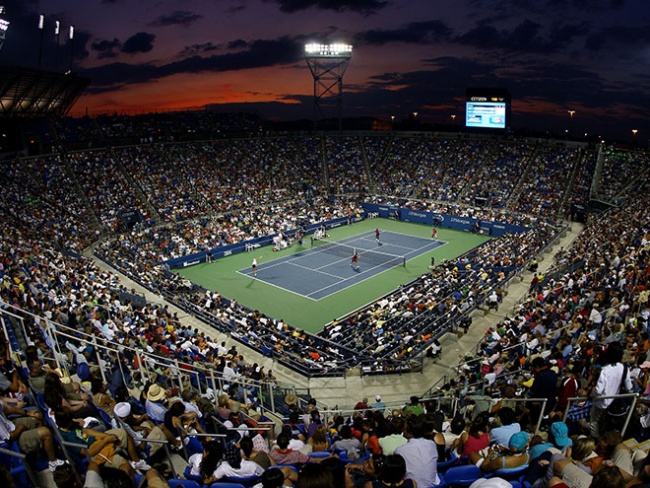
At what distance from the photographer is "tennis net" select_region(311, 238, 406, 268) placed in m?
36.2

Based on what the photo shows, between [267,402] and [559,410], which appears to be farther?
[267,402]

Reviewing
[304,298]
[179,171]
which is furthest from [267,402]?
→ [179,171]

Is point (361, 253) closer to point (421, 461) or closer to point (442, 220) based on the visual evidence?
point (442, 220)

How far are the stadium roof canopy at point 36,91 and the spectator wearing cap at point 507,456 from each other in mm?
40569

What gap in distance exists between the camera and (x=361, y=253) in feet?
127

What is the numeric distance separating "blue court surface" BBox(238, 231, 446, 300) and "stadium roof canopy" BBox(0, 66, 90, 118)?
74.0ft

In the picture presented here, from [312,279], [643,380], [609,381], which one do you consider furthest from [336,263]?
[609,381]

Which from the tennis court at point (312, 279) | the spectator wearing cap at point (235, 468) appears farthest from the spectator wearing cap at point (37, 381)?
the tennis court at point (312, 279)

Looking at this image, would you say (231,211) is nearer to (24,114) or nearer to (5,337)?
(24,114)

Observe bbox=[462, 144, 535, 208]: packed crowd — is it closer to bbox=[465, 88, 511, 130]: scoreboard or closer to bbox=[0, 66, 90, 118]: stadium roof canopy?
bbox=[465, 88, 511, 130]: scoreboard

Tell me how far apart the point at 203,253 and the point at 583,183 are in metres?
36.5

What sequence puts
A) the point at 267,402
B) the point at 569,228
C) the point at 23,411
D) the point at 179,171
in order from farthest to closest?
the point at 179,171 < the point at 569,228 < the point at 267,402 < the point at 23,411

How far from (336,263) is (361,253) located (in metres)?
3.31

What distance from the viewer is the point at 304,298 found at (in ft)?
97.1
